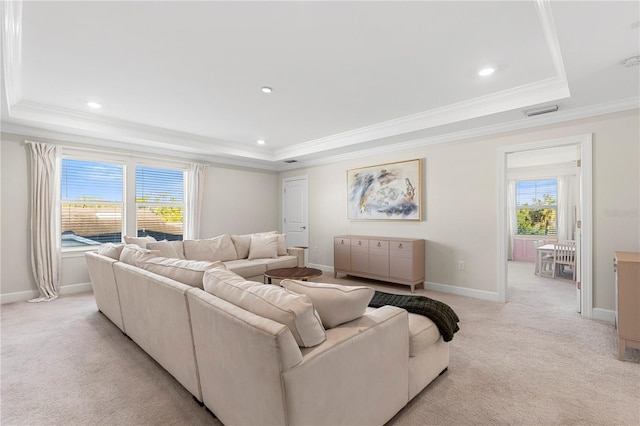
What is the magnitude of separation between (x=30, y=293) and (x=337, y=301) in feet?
15.9

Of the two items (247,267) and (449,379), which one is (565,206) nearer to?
(449,379)

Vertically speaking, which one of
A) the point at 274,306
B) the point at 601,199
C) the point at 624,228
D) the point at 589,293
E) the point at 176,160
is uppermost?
the point at 176,160

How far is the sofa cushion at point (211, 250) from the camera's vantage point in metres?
4.51

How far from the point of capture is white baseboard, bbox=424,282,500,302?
4086mm

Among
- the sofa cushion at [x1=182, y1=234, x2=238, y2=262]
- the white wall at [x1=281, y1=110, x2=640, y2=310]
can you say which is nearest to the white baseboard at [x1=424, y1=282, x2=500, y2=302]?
the white wall at [x1=281, y1=110, x2=640, y2=310]

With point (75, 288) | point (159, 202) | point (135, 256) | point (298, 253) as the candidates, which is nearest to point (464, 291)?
point (298, 253)

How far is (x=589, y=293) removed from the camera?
3.38 metres

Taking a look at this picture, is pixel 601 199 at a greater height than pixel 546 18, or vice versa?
pixel 546 18

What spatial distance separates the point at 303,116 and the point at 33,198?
379 cm

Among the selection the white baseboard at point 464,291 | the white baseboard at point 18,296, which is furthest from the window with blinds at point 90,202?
the white baseboard at point 464,291

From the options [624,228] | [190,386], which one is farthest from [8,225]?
[624,228]

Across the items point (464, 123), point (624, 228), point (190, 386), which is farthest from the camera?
point (464, 123)

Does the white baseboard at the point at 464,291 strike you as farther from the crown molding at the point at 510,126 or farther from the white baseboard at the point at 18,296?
the white baseboard at the point at 18,296

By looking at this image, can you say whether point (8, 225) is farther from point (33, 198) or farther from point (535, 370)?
point (535, 370)
